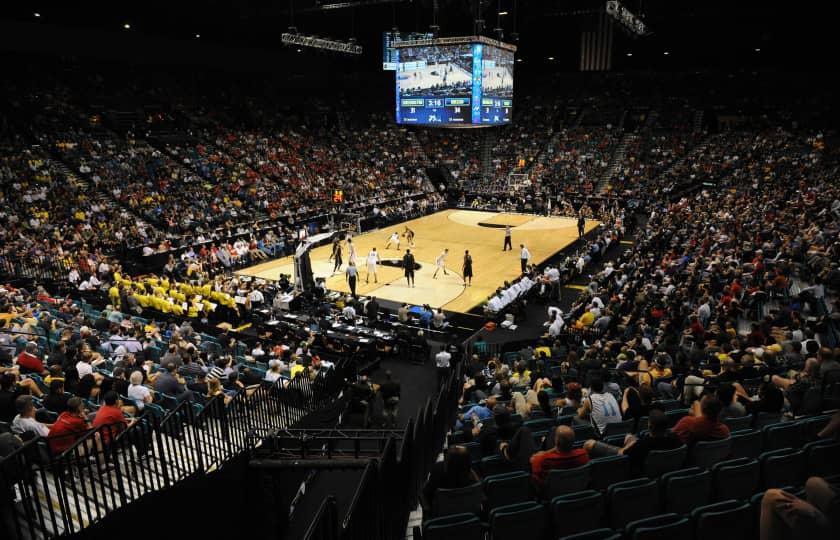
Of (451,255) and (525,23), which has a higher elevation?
(525,23)

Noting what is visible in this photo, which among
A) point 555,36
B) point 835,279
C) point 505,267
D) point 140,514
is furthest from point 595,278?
point 555,36

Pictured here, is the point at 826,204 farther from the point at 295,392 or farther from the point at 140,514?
the point at 140,514

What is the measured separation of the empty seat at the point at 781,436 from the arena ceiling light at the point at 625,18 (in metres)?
17.8

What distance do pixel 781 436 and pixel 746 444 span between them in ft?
1.46

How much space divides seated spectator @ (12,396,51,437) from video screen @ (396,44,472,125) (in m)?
23.2

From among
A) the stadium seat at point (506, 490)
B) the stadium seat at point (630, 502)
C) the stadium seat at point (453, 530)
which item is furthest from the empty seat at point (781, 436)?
the stadium seat at point (453, 530)

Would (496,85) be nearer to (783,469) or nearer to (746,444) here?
(746,444)

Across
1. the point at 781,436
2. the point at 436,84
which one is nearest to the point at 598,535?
the point at 781,436

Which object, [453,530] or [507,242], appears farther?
[507,242]

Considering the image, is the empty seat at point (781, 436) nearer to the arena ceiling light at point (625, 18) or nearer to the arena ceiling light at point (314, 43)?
the arena ceiling light at point (625, 18)

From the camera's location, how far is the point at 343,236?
31578 millimetres

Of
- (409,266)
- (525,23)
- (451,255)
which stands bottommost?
(451,255)

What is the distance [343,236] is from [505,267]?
1009 centimetres

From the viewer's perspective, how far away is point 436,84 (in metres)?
27.2
